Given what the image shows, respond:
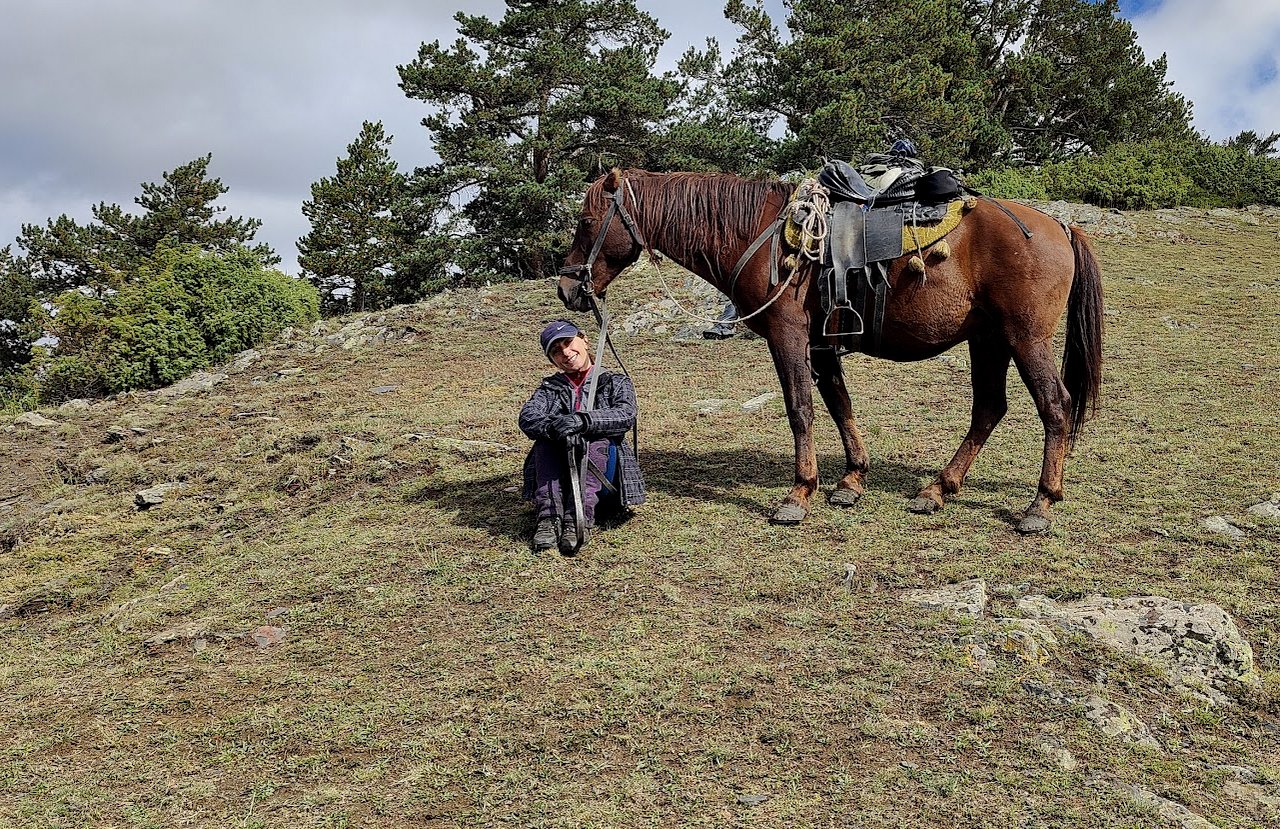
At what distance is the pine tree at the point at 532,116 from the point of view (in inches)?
890

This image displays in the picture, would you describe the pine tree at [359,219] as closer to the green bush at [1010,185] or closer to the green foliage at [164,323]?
the green foliage at [164,323]

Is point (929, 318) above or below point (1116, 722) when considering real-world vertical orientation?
above

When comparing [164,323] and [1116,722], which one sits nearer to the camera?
[1116,722]

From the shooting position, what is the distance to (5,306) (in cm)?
3123

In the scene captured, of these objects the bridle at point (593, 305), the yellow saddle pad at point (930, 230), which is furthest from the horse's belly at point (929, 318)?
the bridle at point (593, 305)

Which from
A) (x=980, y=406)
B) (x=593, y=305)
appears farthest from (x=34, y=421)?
(x=980, y=406)

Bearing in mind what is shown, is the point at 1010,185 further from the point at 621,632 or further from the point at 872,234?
the point at 621,632

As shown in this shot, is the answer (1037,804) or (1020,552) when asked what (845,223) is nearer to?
(1020,552)

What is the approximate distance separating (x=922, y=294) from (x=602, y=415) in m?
2.27

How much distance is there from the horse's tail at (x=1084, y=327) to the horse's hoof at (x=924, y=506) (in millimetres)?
1024

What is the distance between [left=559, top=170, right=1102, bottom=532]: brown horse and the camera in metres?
5.41

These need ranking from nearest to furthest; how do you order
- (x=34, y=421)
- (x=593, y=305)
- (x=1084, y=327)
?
(x=1084, y=327) < (x=593, y=305) < (x=34, y=421)

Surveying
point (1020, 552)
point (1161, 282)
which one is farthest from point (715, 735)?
point (1161, 282)

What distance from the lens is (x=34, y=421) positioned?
11461mm
